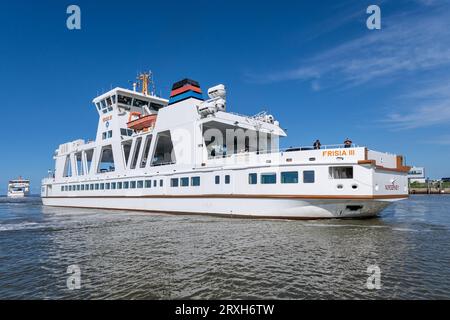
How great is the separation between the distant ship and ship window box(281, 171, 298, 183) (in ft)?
451

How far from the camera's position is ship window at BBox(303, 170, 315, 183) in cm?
1688

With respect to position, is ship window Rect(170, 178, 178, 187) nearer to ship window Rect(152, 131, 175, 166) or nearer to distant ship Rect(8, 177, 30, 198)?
ship window Rect(152, 131, 175, 166)

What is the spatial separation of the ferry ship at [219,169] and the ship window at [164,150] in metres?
0.16

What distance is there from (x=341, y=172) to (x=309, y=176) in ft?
5.99

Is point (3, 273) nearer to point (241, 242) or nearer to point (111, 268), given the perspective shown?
point (111, 268)

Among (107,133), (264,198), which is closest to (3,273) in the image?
(264,198)

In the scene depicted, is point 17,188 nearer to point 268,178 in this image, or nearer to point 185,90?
point 185,90

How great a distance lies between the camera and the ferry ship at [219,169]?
16.6 meters

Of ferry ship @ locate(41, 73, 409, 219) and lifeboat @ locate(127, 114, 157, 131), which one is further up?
lifeboat @ locate(127, 114, 157, 131)

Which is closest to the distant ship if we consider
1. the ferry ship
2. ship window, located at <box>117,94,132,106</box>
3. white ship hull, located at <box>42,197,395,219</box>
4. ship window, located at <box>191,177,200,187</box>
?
the ferry ship

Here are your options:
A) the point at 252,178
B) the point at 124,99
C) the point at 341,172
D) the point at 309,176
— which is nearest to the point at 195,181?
the point at 252,178

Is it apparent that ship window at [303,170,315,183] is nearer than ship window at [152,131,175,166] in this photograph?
Yes

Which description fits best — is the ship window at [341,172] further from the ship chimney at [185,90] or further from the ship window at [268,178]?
the ship chimney at [185,90]

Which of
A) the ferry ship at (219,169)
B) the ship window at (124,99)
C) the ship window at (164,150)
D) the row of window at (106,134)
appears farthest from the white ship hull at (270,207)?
the ship window at (124,99)
